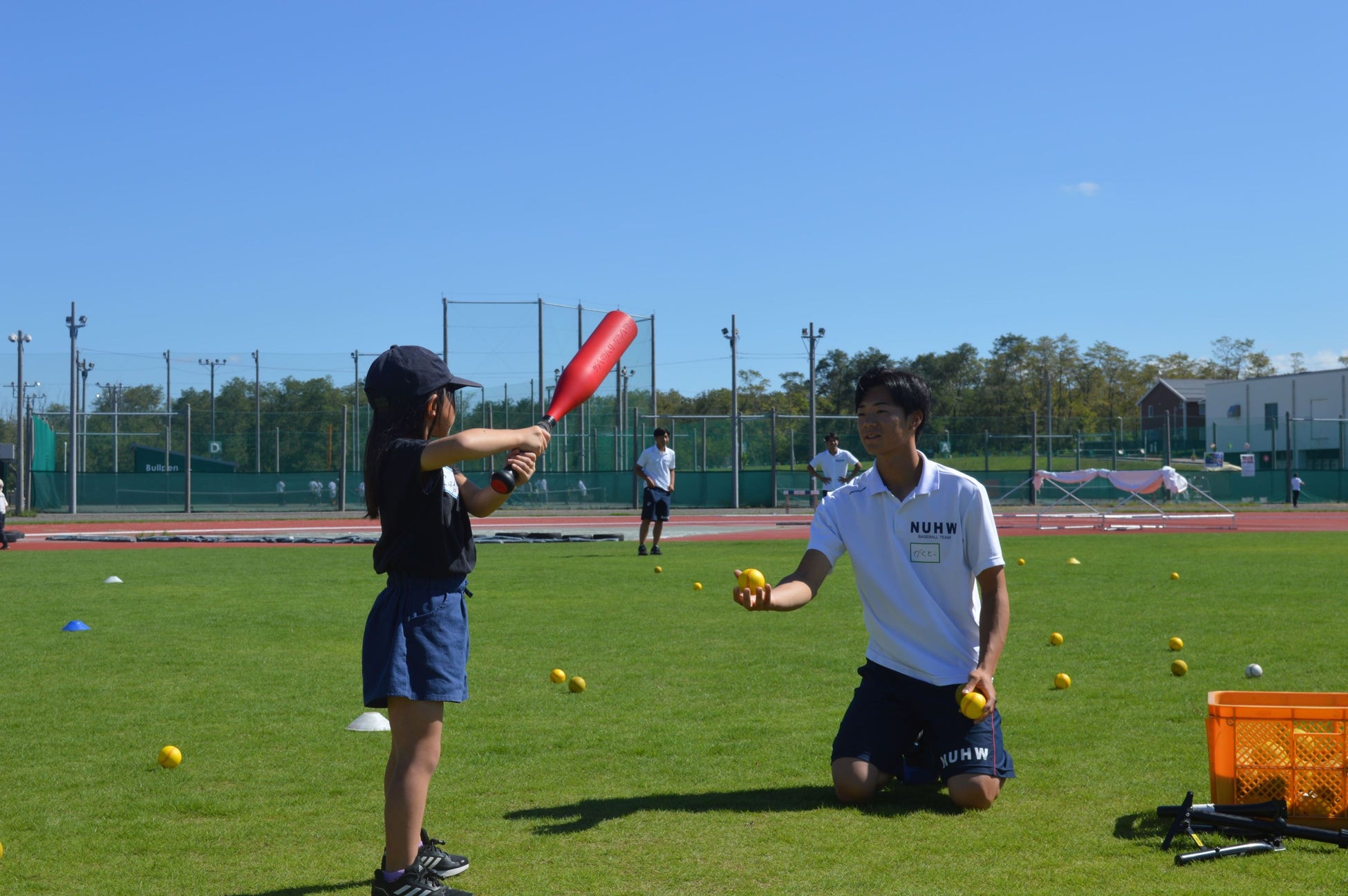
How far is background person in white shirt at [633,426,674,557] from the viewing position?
1928cm

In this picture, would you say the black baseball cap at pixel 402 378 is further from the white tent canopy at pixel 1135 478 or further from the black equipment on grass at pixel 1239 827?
the white tent canopy at pixel 1135 478

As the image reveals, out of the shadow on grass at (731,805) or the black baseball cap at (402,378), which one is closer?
the black baseball cap at (402,378)

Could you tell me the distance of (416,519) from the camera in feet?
14.1

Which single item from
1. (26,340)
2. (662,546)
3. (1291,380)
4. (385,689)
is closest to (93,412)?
(26,340)

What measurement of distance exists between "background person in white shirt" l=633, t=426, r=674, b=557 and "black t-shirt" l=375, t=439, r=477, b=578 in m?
14.9

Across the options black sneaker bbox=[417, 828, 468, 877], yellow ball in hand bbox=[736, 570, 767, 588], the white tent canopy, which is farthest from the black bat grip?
the white tent canopy

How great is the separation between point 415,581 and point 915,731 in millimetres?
2542

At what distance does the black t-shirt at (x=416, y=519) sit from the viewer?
425cm

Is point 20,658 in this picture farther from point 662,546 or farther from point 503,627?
point 662,546

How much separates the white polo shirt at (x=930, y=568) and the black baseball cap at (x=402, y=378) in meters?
1.88

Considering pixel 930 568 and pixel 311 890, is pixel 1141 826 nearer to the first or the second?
pixel 930 568

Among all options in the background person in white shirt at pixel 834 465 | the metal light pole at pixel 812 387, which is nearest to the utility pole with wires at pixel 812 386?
the metal light pole at pixel 812 387

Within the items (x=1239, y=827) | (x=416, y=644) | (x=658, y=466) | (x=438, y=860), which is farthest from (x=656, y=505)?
(x=416, y=644)

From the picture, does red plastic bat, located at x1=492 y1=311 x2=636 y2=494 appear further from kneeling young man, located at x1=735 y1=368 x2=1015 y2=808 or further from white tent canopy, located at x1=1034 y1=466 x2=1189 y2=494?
white tent canopy, located at x1=1034 y1=466 x2=1189 y2=494
